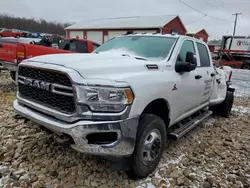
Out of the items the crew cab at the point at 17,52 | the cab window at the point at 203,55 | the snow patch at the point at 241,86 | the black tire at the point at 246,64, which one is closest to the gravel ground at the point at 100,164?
the cab window at the point at 203,55

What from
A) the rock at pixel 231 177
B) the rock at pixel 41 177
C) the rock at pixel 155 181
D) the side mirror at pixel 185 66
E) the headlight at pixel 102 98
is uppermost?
the side mirror at pixel 185 66

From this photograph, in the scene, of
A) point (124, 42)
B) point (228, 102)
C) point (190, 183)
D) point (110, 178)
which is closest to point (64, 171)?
point (110, 178)

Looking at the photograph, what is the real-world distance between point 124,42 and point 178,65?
1.24 m

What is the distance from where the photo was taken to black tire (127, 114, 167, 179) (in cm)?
257

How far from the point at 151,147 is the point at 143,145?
Answer: 21 centimetres

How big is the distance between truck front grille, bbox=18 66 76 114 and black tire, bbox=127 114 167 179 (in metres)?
0.82

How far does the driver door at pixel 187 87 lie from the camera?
11.0ft

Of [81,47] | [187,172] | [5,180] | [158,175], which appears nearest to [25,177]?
[5,180]

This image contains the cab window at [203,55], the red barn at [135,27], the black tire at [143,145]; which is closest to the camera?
the black tire at [143,145]

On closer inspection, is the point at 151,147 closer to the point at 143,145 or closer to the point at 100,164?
the point at 143,145

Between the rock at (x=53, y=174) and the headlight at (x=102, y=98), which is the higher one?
the headlight at (x=102, y=98)

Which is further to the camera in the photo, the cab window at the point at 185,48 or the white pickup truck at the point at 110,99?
the cab window at the point at 185,48

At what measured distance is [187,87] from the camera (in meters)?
3.52

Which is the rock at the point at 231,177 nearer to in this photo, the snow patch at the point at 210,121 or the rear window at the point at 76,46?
the snow patch at the point at 210,121
